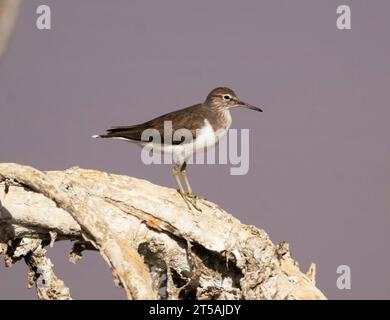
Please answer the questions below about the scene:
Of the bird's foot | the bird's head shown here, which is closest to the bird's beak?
the bird's head

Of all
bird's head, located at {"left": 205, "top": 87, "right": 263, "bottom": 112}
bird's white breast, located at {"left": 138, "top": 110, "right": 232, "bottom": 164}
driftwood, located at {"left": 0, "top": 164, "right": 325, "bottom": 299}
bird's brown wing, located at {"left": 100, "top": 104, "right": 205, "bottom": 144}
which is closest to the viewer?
driftwood, located at {"left": 0, "top": 164, "right": 325, "bottom": 299}

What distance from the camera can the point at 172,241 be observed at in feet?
32.4

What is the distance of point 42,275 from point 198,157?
13.4ft

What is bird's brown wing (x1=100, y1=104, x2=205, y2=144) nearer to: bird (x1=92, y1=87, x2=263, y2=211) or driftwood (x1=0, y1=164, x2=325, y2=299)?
bird (x1=92, y1=87, x2=263, y2=211)

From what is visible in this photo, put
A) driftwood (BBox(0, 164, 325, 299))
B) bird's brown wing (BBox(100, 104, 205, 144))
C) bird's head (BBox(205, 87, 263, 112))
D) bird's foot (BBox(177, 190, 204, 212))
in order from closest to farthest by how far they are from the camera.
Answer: driftwood (BBox(0, 164, 325, 299)) → bird's foot (BBox(177, 190, 204, 212)) → bird's brown wing (BBox(100, 104, 205, 144)) → bird's head (BBox(205, 87, 263, 112))

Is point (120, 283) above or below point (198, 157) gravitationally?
below

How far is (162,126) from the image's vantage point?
498 inches

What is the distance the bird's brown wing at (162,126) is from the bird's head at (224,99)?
919 mm

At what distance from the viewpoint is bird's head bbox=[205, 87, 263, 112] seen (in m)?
13.9

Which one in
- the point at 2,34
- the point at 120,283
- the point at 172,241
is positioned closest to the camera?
the point at 2,34

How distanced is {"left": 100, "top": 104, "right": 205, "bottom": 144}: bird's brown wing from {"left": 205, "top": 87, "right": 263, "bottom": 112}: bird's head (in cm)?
92

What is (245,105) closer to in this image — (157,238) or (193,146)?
(193,146)
